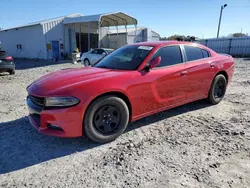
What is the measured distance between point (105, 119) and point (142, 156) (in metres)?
0.84

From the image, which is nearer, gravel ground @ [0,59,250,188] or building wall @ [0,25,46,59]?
gravel ground @ [0,59,250,188]

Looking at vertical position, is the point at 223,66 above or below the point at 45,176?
above

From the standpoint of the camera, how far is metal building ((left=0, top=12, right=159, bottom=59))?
21.0 meters

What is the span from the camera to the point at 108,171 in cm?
267

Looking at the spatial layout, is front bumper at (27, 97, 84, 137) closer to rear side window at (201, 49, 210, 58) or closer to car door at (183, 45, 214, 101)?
car door at (183, 45, 214, 101)

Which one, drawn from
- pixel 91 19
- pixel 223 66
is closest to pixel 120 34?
pixel 91 19

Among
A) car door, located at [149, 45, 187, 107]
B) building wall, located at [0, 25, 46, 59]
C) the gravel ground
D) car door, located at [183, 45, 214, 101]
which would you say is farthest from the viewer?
building wall, located at [0, 25, 46, 59]

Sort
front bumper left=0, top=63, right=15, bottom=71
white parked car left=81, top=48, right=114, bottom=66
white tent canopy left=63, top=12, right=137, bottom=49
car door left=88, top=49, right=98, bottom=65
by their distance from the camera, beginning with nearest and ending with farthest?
front bumper left=0, top=63, right=15, bottom=71 → white parked car left=81, top=48, right=114, bottom=66 → car door left=88, top=49, right=98, bottom=65 → white tent canopy left=63, top=12, right=137, bottom=49

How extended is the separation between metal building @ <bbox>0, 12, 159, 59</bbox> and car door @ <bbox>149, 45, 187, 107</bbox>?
52.0 feet

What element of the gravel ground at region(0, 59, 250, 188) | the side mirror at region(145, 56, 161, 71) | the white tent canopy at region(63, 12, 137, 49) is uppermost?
the white tent canopy at region(63, 12, 137, 49)

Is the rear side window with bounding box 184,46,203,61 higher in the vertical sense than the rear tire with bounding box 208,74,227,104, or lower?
higher

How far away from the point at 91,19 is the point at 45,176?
18.9 meters

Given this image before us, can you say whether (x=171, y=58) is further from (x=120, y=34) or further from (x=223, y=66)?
(x=120, y=34)

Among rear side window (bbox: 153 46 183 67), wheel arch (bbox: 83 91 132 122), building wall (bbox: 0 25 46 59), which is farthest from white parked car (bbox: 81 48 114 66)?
wheel arch (bbox: 83 91 132 122)
